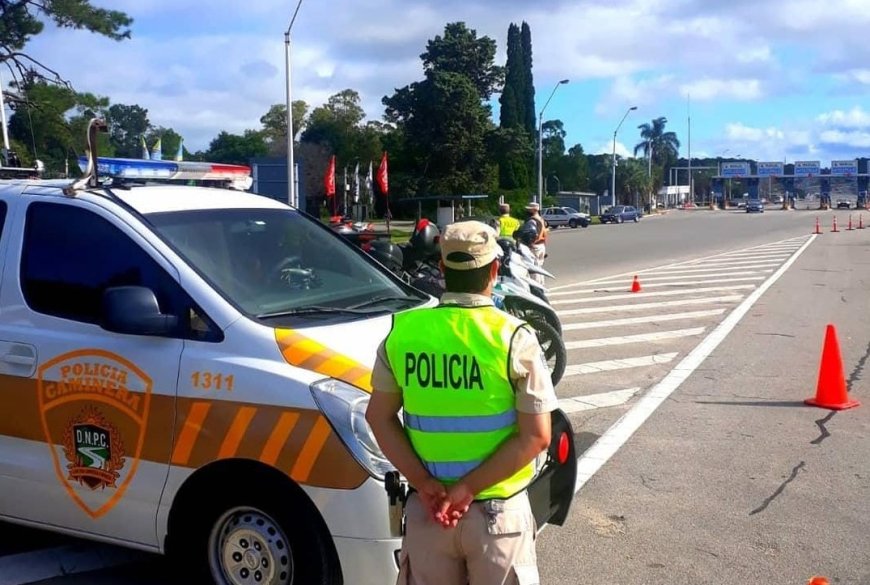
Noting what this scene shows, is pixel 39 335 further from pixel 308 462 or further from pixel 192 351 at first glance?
pixel 308 462

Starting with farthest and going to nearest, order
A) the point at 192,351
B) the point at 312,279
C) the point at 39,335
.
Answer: the point at 312,279, the point at 39,335, the point at 192,351

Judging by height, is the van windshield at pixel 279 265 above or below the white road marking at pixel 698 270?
above

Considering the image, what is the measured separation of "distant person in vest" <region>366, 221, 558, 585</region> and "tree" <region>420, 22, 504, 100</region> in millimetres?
56072

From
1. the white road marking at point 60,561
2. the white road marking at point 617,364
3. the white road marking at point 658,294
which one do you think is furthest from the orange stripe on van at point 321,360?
the white road marking at point 658,294

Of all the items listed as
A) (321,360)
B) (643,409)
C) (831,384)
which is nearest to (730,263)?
(831,384)

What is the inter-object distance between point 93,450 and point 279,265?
1.25 metres

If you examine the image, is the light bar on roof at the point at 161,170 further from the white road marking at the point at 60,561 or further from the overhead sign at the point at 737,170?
the overhead sign at the point at 737,170

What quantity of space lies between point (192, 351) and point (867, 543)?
370 centimetres

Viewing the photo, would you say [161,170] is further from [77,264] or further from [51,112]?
[51,112]

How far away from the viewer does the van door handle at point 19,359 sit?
426 cm

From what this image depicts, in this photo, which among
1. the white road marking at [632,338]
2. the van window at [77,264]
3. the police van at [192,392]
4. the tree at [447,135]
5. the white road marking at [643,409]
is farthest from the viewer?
the tree at [447,135]

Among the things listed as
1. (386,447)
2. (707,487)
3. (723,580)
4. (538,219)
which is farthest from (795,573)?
(538,219)

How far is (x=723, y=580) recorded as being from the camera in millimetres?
4441

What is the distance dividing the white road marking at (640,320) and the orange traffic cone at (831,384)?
15.1 ft
